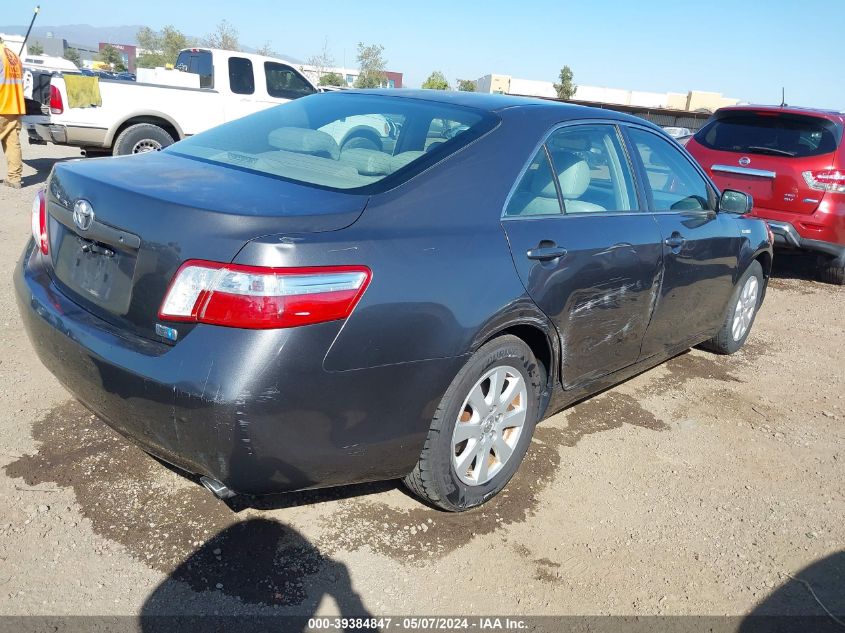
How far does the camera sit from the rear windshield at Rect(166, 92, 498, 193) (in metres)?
2.81

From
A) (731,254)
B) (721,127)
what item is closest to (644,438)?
(731,254)

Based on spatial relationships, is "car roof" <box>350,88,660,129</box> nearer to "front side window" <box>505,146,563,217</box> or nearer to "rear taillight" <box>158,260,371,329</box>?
"front side window" <box>505,146,563,217</box>

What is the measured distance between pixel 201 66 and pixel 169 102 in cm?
134

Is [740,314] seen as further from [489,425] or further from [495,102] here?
[489,425]

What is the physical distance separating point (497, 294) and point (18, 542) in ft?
6.49

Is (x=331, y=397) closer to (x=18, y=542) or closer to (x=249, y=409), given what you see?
(x=249, y=409)

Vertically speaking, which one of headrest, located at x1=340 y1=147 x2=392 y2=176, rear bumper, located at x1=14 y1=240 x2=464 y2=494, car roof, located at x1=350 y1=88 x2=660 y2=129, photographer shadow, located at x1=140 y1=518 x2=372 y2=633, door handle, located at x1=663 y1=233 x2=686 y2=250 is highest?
car roof, located at x1=350 y1=88 x2=660 y2=129

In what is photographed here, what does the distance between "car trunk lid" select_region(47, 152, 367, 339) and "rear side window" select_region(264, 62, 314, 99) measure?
915 cm

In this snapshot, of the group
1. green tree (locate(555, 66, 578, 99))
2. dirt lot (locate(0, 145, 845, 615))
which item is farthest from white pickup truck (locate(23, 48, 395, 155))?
green tree (locate(555, 66, 578, 99))

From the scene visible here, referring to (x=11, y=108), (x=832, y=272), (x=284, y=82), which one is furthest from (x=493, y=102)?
(x=284, y=82)

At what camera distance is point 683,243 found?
4.00 m

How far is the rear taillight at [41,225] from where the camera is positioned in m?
2.95

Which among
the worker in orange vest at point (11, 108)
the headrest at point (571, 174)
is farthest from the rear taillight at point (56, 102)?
the headrest at point (571, 174)

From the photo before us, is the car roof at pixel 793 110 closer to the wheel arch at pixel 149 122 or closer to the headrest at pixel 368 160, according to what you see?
the headrest at pixel 368 160
